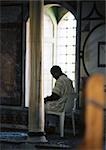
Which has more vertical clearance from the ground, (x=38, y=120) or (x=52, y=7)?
(x=52, y=7)

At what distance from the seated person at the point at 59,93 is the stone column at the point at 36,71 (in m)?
0.97

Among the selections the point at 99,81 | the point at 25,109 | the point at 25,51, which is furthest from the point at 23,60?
the point at 99,81

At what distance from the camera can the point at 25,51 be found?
9.71 metres

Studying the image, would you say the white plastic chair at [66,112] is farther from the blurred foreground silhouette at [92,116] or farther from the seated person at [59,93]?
the blurred foreground silhouette at [92,116]

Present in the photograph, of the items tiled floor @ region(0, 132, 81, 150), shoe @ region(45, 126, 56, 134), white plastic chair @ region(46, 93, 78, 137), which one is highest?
white plastic chair @ region(46, 93, 78, 137)

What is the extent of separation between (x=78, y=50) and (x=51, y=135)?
193cm

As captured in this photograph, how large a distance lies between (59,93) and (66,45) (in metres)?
2.64

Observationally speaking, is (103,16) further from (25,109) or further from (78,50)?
(25,109)

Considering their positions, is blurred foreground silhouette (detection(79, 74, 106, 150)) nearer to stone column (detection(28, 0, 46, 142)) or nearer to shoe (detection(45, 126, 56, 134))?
stone column (detection(28, 0, 46, 142))

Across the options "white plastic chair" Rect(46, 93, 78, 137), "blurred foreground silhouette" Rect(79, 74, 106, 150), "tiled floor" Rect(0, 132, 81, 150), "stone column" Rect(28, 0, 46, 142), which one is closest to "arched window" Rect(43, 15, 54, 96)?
"white plastic chair" Rect(46, 93, 78, 137)

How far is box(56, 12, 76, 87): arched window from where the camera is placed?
1037cm

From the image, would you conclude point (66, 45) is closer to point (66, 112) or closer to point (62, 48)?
point (62, 48)

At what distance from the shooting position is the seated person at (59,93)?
8031 mm

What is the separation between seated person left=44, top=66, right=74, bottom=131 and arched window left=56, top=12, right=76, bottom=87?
2.25 m
